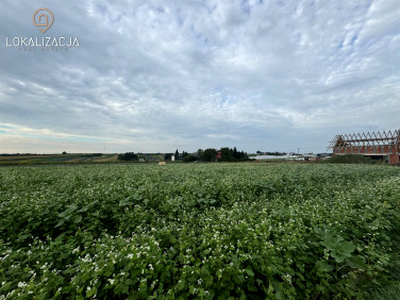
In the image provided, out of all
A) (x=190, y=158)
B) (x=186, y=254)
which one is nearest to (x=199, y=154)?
(x=190, y=158)

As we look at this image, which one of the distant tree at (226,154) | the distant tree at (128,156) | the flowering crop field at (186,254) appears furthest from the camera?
the distant tree at (226,154)

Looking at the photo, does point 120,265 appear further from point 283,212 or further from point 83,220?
point 283,212

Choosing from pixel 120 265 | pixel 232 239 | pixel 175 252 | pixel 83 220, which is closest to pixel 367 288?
pixel 232 239

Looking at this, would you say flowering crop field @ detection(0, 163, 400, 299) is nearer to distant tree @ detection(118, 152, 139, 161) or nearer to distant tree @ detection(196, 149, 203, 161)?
distant tree @ detection(118, 152, 139, 161)

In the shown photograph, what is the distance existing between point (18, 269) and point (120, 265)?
158cm

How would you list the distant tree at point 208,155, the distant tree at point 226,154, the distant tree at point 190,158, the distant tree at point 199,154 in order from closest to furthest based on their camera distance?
the distant tree at point 190,158 → the distant tree at point 226,154 → the distant tree at point 208,155 → the distant tree at point 199,154

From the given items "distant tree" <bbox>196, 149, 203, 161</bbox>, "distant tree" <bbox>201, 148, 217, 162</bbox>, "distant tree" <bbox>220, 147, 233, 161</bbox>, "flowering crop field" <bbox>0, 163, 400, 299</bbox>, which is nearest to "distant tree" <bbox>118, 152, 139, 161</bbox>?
"distant tree" <bbox>196, 149, 203, 161</bbox>

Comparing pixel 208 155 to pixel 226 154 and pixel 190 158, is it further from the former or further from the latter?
pixel 190 158

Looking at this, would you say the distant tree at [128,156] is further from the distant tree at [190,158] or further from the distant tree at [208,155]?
the distant tree at [208,155]

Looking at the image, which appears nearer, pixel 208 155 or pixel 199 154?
pixel 208 155

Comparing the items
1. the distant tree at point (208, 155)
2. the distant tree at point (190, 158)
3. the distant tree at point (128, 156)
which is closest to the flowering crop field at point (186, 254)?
the distant tree at point (128, 156)

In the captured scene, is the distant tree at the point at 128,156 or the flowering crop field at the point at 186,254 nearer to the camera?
the flowering crop field at the point at 186,254

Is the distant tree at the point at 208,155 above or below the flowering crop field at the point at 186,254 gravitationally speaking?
above

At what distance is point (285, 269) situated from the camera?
2.70 m
